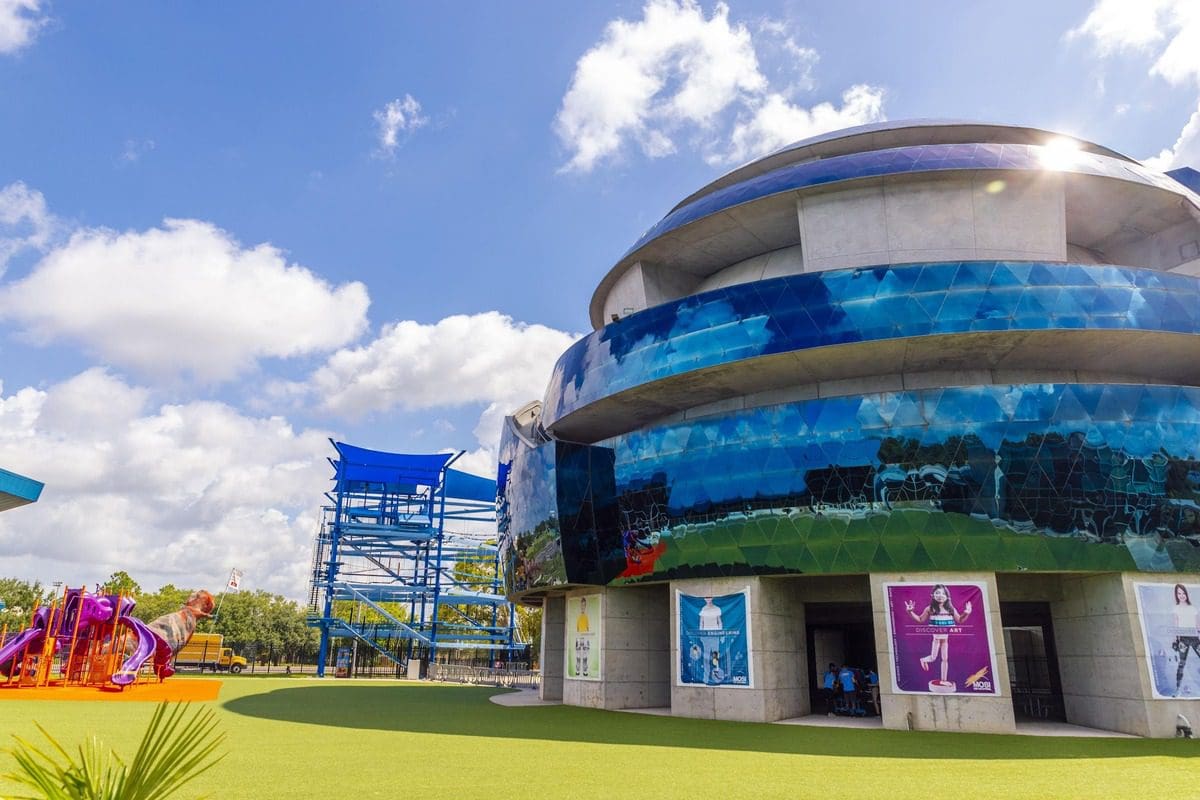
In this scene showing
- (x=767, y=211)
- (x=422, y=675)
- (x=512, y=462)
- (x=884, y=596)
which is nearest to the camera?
(x=884, y=596)

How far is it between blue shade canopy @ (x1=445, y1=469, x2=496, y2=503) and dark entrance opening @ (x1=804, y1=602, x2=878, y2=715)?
31.6 metres

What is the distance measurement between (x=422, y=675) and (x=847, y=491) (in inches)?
1694

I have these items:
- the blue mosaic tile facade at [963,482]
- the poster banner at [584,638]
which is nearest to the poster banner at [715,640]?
the blue mosaic tile facade at [963,482]

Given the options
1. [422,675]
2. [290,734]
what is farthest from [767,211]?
[422,675]

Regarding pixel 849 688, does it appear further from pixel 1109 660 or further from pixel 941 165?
pixel 941 165

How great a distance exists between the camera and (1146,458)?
2231 cm

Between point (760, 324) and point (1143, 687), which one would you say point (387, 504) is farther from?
point (1143, 687)

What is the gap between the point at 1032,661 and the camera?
103 ft

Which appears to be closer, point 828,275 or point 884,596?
point 884,596

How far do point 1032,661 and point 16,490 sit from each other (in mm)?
46852

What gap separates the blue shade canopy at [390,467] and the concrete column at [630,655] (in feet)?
95.3

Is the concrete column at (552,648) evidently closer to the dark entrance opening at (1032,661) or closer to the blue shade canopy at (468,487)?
the dark entrance opening at (1032,661)

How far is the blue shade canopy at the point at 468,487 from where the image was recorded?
59.0 meters

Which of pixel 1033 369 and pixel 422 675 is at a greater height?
pixel 1033 369
